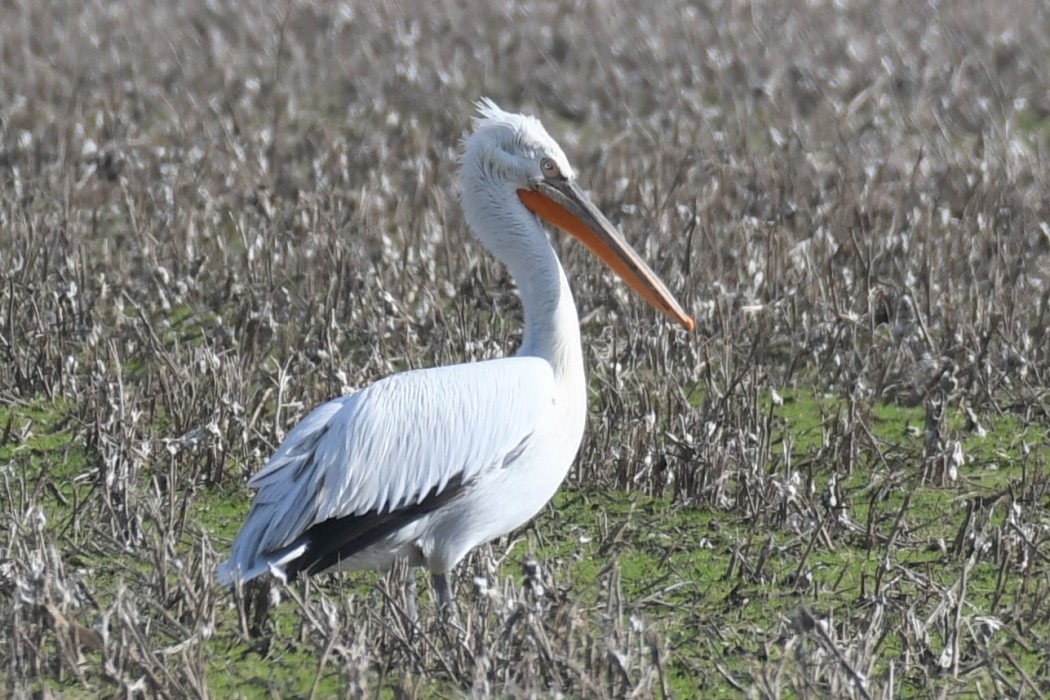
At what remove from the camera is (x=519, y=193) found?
4.23 m

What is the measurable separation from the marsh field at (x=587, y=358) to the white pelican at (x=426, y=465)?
0.39 feet

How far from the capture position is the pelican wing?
3682 millimetres

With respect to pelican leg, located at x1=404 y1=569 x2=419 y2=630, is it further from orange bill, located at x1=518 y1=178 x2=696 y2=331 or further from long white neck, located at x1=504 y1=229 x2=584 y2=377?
orange bill, located at x1=518 y1=178 x2=696 y2=331

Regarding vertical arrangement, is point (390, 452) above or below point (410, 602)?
above

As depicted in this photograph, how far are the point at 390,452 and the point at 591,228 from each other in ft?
2.80

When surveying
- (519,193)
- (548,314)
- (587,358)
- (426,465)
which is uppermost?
(519,193)

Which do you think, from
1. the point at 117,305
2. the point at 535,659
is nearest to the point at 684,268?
the point at 117,305

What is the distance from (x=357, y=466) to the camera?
Result: 3713 millimetres

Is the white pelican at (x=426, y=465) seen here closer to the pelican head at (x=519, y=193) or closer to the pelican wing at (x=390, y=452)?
the pelican wing at (x=390, y=452)

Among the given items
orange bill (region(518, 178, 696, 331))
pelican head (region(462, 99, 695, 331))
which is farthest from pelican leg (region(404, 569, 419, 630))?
orange bill (region(518, 178, 696, 331))

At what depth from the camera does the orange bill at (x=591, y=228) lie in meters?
4.23

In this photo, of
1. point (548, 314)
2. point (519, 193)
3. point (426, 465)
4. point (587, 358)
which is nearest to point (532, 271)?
point (548, 314)

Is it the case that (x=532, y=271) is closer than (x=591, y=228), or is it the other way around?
(x=532, y=271)

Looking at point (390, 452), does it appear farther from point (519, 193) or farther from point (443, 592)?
point (519, 193)
